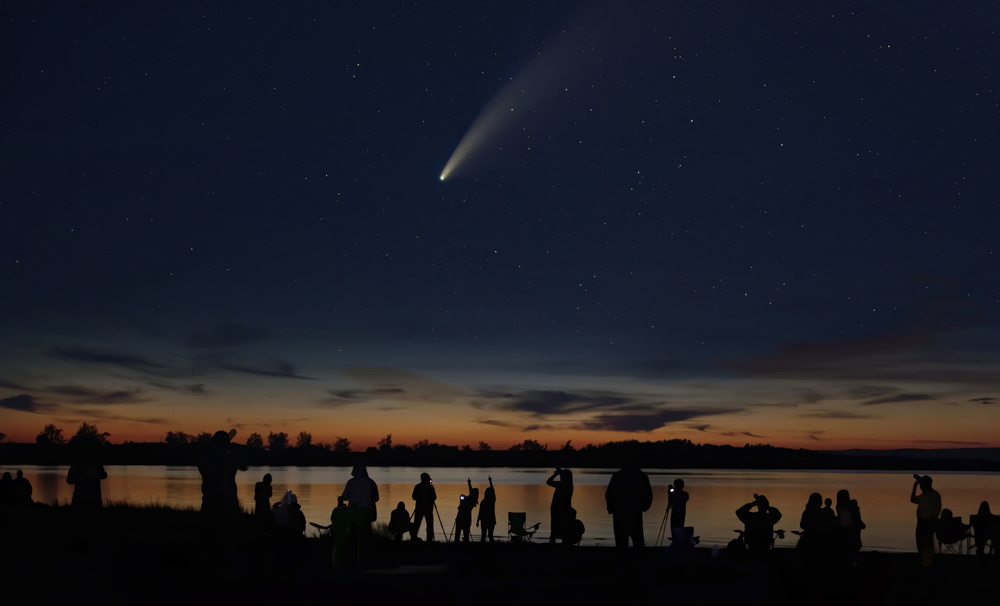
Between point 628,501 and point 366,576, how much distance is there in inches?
243

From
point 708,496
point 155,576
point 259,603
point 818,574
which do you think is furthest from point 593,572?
point 708,496

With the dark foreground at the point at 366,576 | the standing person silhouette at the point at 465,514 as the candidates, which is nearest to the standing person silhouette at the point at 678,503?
the dark foreground at the point at 366,576

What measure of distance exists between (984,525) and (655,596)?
9888mm

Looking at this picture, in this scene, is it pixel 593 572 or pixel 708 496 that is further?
pixel 708 496

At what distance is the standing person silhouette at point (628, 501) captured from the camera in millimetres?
18703

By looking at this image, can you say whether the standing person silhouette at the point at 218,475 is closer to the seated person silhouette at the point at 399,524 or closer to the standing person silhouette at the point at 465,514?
the seated person silhouette at the point at 399,524

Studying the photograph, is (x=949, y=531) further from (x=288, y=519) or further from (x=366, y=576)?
(x=288, y=519)

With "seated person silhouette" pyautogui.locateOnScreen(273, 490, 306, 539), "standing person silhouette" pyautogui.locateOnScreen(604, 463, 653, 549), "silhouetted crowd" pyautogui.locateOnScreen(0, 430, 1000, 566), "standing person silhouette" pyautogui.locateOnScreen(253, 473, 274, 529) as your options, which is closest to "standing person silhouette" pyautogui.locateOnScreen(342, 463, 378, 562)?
"silhouetted crowd" pyautogui.locateOnScreen(0, 430, 1000, 566)

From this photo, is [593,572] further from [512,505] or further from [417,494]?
[512,505]

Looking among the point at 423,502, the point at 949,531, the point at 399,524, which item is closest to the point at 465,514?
the point at 423,502

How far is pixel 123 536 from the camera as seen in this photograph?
1827 cm

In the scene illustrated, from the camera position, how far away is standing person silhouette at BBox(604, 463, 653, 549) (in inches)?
736

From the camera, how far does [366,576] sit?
14625 mm

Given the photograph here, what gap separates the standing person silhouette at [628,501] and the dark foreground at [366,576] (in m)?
0.53
